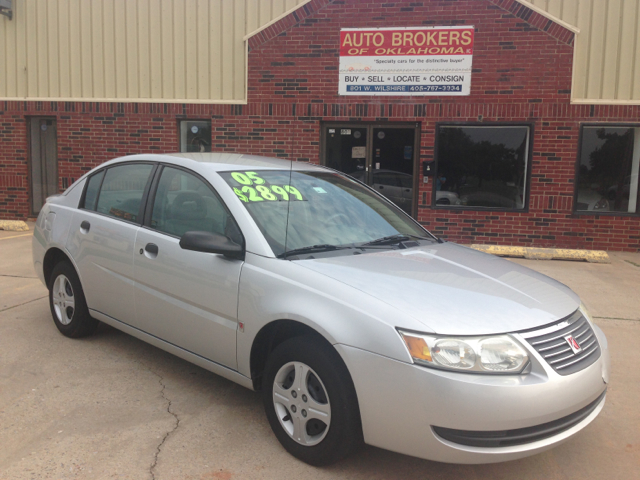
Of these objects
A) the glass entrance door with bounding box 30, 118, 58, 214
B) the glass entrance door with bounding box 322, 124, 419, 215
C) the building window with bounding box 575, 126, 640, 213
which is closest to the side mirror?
the glass entrance door with bounding box 322, 124, 419, 215

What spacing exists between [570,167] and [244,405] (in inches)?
327

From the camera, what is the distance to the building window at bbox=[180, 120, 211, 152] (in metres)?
11.5

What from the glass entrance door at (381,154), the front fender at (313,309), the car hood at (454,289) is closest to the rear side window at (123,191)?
the front fender at (313,309)

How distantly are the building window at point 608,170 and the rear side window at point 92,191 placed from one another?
8290 mm

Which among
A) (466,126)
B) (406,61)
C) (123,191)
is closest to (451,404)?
(123,191)

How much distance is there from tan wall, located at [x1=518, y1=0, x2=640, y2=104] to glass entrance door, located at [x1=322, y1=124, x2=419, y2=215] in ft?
9.83

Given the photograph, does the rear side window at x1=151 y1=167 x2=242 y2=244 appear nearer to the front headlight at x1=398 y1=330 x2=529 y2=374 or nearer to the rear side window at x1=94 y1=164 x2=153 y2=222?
the rear side window at x1=94 y1=164 x2=153 y2=222

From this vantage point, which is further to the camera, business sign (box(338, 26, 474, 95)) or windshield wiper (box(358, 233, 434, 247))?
business sign (box(338, 26, 474, 95))

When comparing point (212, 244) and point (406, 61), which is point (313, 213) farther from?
point (406, 61)

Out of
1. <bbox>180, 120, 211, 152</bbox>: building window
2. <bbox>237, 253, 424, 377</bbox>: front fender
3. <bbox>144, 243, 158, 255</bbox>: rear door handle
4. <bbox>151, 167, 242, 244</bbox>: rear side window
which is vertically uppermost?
<bbox>180, 120, 211, 152</bbox>: building window

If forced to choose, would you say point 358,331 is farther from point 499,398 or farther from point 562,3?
point 562,3

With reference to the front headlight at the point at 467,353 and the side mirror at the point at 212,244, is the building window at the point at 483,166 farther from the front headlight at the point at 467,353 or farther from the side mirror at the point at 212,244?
the front headlight at the point at 467,353

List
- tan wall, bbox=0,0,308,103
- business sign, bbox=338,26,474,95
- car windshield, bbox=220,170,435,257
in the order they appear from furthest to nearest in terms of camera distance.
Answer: tan wall, bbox=0,0,308,103
business sign, bbox=338,26,474,95
car windshield, bbox=220,170,435,257

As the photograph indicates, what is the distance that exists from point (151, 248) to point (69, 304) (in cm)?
139
